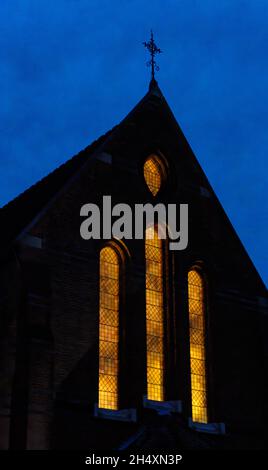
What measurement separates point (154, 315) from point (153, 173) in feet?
15.1

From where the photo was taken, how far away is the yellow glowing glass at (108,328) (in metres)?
24.4

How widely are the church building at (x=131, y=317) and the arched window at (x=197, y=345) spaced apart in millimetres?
33

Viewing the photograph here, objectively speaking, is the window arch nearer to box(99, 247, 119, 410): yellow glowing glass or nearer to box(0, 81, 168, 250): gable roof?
box(99, 247, 119, 410): yellow glowing glass

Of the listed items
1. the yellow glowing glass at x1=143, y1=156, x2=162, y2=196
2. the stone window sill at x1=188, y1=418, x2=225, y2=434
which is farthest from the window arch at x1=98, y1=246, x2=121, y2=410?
the yellow glowing glass at x1=143, y1=156, x2=162, y2=196

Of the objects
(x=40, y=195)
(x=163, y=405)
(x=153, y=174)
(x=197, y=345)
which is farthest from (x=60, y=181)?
(x=163, y=405)

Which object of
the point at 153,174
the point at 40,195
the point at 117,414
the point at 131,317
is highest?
the point at 153,174

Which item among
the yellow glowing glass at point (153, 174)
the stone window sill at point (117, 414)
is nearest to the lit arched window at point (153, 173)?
the yellow glowing glass at point (153, 174)

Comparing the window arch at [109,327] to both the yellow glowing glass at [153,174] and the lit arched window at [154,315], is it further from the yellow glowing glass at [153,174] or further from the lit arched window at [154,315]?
the yellow glowing glass at [153,174]

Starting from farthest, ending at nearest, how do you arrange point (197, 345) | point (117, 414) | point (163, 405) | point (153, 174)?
point (153, 174) < point (197, 345) < point (163, 405) < point (117, 414)

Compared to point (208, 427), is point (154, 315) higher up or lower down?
higher up

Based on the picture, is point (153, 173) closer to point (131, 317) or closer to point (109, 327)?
point (131, 317)

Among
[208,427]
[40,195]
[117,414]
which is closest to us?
[117,414]

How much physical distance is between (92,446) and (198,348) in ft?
16.2

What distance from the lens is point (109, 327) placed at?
25109 mm
